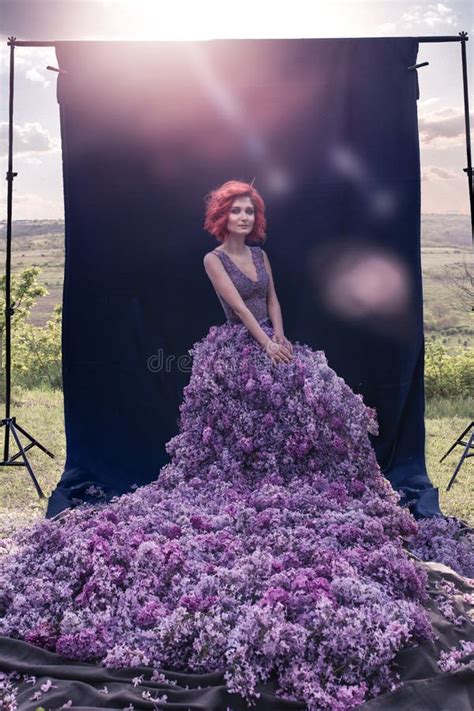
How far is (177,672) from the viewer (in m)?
2.84

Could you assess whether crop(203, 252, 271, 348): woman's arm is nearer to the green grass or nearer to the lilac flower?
the lilac flower

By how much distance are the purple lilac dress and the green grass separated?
3.81ft

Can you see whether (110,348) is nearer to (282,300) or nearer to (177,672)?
(282,300)

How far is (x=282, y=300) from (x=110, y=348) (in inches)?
49.5

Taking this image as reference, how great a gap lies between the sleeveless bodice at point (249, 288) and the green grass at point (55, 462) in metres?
1.87

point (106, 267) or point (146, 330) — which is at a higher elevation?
point (106, 267)

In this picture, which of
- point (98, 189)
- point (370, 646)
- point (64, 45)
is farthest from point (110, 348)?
point (370, 646)

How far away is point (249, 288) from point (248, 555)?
5.55ft

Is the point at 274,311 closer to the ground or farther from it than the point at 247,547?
farther from it

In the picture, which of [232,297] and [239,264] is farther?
[239,264]

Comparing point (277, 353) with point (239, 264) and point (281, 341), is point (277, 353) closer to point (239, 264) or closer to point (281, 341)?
point (281, 341)

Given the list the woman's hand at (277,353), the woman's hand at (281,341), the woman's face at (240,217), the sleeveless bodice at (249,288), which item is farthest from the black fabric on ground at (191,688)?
the woman's face at (240,217)

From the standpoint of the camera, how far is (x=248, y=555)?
3.33 meters

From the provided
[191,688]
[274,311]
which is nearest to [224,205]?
[274,311]
